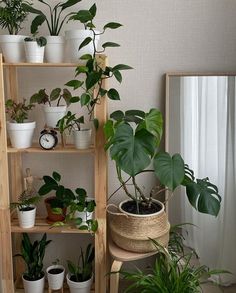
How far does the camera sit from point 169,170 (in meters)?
1.84

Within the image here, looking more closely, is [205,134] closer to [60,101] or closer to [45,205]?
[60,101]

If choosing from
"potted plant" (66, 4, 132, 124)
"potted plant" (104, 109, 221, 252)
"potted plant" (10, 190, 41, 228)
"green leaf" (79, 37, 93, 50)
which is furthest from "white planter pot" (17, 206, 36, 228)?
"green leaf" (79, 37, 93, 50)

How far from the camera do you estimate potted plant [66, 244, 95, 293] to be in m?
2.24

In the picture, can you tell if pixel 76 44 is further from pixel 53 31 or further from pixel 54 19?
pixel 54 19

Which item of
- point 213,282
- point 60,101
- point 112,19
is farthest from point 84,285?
point 112,19

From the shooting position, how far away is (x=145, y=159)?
5.88 ft

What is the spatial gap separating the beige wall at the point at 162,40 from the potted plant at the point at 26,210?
714 millimetres

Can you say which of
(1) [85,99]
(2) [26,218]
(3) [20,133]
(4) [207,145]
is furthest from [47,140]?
(4) [207,145]

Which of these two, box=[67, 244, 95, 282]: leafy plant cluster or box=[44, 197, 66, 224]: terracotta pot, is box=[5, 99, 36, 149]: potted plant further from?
box=[67, 244, 95, 282]: leafy plant cluster

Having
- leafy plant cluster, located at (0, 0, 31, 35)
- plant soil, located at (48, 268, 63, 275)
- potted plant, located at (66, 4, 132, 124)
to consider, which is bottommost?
plant soil, located at (48, 268, 63, 275)

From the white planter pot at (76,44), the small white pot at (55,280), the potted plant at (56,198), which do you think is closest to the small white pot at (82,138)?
the potted plant at (56,198)

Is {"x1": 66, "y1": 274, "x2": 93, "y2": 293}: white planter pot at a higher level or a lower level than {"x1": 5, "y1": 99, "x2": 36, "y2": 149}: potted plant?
lower

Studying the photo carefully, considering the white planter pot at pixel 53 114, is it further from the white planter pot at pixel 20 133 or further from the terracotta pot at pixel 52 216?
the terracotta pot at pixel 52 216

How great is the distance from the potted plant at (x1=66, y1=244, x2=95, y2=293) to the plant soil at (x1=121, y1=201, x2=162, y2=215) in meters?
0.38
